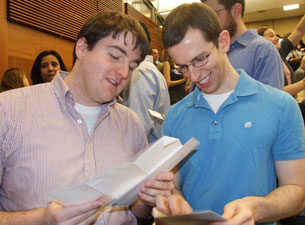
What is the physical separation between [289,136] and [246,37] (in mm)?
1044

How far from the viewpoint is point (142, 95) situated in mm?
2602

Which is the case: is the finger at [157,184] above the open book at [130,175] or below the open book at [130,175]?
below

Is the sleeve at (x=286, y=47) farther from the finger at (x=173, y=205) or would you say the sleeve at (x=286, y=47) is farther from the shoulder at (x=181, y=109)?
the finger at (x=173, y=205)

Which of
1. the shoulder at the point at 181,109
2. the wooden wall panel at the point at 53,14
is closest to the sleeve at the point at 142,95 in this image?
the shoulder at the point at 181,109

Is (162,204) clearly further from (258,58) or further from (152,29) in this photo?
(152,29)

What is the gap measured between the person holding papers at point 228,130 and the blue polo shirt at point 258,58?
0.52m

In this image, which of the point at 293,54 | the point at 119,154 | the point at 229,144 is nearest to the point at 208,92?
the point at 229,144

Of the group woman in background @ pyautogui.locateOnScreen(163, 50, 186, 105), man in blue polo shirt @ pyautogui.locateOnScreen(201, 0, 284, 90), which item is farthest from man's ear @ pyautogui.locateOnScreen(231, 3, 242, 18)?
woman in background @ pyautogui.locateOnScreen(163, 50, 186, 105)

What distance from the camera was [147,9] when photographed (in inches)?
368

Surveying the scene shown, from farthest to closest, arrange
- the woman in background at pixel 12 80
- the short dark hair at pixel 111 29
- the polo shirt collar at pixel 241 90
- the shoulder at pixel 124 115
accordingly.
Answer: the woman in background at pixel 12 80 < the shoulder at pixel 124 115 < the short dark hair at pixel 111 29 < the polo shirt collar at pixel 241 90

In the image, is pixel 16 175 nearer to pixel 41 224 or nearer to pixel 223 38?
pixel 41 224

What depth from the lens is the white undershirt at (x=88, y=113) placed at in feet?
4.78

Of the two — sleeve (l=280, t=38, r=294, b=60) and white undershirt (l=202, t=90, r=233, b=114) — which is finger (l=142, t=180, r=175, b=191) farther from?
sleeve (l=280, t=38, r=294, b=60)

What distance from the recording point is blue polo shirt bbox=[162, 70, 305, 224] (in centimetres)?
126
